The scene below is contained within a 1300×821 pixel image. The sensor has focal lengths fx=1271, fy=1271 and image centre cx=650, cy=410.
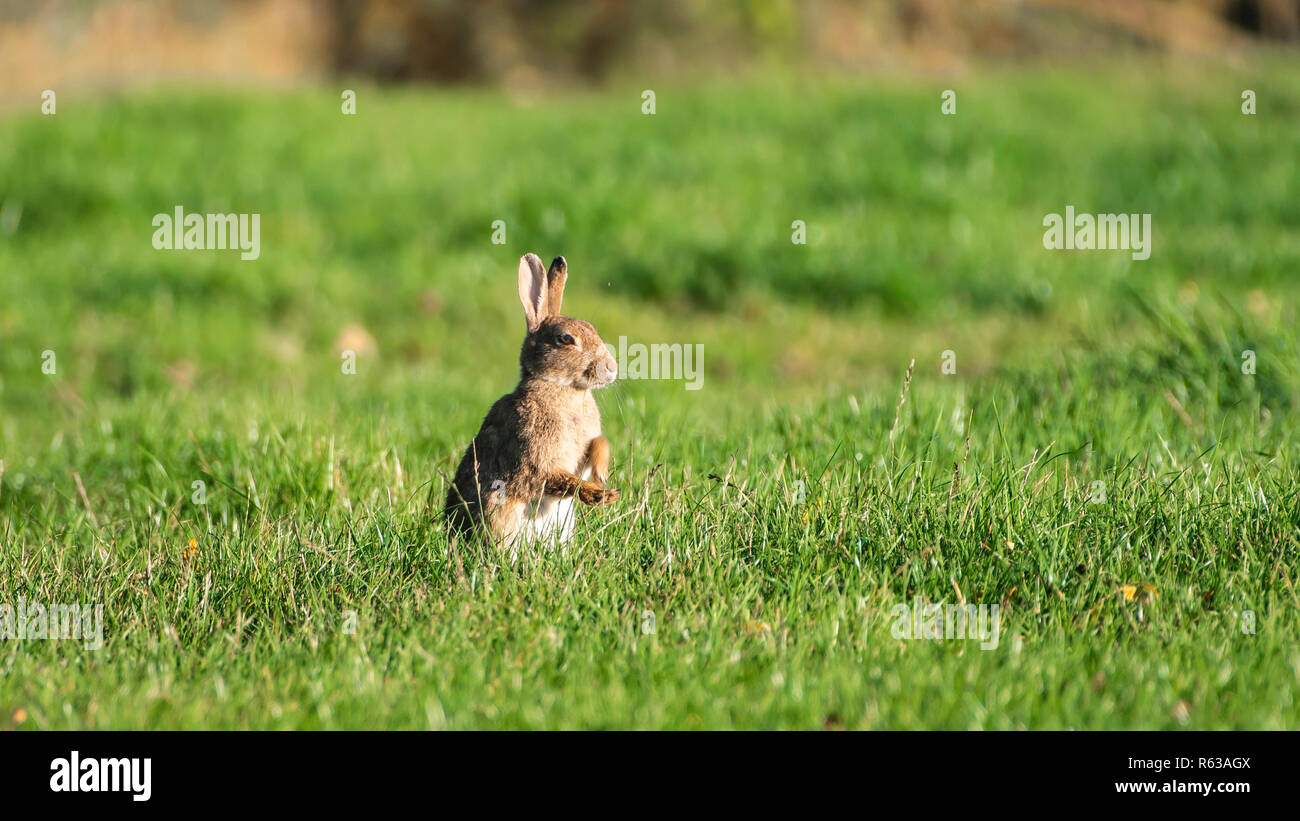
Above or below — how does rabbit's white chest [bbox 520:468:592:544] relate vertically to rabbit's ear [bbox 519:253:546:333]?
below

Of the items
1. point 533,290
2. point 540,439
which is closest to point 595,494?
point 540,439

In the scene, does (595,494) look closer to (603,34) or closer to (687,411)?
(687,411)

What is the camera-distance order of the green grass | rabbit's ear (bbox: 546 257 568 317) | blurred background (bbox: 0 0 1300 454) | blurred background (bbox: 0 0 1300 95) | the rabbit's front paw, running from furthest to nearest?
blurred background (bbox: 0 0 1300 95) < blurred background (bbox: 0 0 1300 454) < rabbit's ear (bbox: 546 257 568 317) < the rabbit's front paw < the green grass

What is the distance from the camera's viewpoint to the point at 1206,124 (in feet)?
39.5

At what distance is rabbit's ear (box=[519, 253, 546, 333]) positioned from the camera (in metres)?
3.76

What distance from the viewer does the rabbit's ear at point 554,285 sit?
12.7 ft

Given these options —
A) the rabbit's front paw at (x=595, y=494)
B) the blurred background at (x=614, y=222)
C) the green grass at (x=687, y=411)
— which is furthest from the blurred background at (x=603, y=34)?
the rabbit's front paw at (x=595, y=494)

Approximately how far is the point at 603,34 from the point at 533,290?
15.0 metres

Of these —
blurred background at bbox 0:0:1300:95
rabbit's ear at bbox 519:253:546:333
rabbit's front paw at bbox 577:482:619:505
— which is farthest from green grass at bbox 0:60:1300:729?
blurred background at bbox 0:0:1300:95

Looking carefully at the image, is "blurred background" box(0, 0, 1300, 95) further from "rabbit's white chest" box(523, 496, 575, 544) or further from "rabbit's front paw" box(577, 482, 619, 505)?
"rabbit's front paw" box(577, 482, 619, 505)

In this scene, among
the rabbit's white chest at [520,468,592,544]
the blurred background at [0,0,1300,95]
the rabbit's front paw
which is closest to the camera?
the rabbit's front paw

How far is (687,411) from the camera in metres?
6.09

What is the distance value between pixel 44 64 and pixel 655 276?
9568 millimetres
